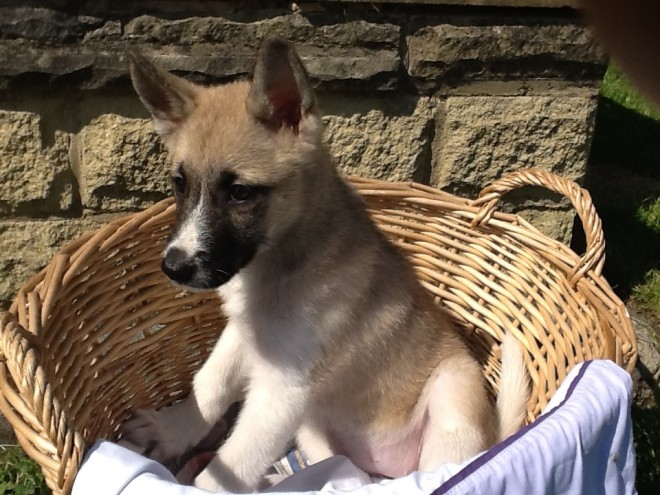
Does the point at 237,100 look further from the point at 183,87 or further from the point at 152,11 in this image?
the point at 152,11

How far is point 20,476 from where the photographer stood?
249cm

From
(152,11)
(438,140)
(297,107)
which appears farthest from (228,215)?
(438,140)

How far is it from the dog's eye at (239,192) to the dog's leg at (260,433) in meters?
0.50

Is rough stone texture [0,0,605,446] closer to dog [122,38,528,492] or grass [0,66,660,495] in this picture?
grass [0,66,660,495]

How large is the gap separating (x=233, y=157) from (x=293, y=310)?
1.51 feet

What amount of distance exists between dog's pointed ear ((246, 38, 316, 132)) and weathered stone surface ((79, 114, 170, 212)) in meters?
0.93

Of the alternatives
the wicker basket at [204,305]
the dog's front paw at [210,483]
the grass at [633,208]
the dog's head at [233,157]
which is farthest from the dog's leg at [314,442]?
the grass at [633,208]

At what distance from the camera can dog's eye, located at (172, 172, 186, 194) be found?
1.96m

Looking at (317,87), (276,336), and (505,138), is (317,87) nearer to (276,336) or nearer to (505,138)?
(505,138)

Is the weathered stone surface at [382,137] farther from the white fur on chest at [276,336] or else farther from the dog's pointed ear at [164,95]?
the white fur on chest at [276,336]

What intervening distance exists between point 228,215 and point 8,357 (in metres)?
0.61

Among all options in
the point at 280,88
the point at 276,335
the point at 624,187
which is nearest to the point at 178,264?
the point at 276,335

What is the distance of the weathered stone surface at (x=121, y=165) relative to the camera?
8.96 feet

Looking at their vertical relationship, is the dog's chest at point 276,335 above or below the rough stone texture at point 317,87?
below
